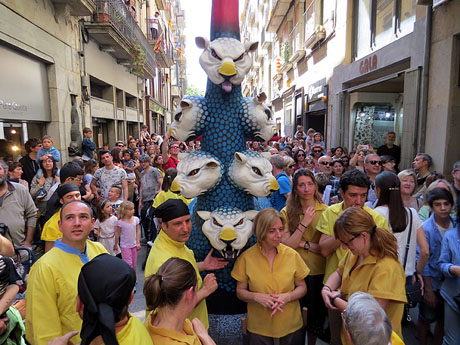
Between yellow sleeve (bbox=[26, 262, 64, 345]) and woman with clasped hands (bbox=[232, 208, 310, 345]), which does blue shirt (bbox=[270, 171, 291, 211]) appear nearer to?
woman with clasped hands (bbox=[232, 208, 310, 345])

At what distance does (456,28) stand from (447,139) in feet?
5.43

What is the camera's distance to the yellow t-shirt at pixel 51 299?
1.56 meters

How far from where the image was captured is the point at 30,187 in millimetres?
4375

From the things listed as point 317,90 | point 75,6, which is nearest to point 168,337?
point 75,6

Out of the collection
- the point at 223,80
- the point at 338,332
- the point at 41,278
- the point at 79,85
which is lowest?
the point at 338,332

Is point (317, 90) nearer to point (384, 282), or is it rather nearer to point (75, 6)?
point (75, 6)

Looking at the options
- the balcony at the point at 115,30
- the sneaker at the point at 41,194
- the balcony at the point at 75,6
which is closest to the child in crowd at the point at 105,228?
the sneaker at the point at 41,194

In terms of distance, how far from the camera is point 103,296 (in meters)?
1.16

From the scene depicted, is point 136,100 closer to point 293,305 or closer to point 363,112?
point 363,112

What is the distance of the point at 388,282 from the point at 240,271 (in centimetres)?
87

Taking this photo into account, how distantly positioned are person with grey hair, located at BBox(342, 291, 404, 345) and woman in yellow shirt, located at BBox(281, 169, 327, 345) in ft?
3.36

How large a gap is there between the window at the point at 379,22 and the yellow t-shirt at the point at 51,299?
23.0 ft

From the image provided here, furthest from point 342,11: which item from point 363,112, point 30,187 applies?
point 30,187

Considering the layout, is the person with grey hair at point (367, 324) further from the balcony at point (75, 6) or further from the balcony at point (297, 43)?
the balcony at point (297, 43)
